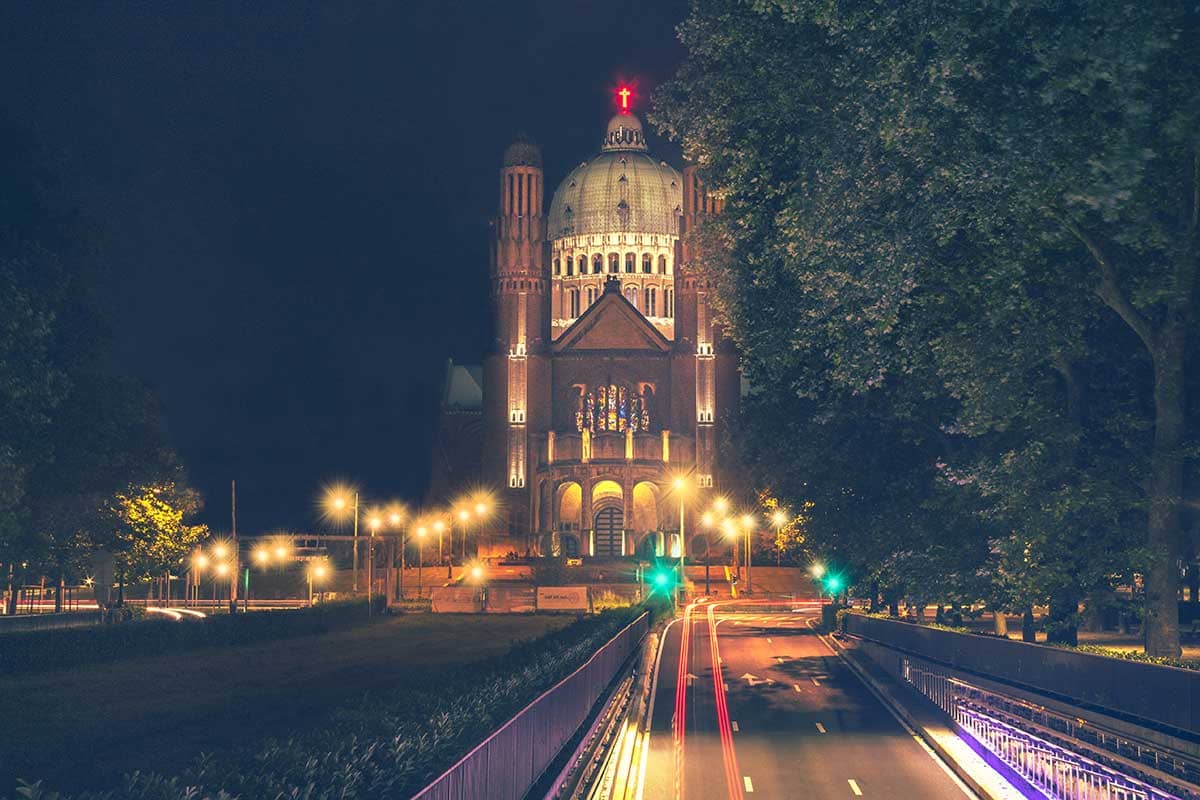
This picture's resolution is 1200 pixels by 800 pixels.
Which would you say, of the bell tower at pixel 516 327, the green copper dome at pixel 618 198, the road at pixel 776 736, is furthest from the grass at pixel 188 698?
the green copper dome at pixel 618 198

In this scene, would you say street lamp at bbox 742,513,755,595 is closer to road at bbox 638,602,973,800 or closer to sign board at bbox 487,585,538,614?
sign board at bbox 487,585,538,614

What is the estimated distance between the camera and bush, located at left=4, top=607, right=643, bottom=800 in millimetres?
11992

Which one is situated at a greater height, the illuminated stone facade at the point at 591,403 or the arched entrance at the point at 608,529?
the illuminated stone facade at the point at 591,403

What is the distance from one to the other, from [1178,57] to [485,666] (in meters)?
15.7

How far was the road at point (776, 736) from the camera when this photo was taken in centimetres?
2675

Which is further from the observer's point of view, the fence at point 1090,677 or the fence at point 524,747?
the fence at point 1090,677

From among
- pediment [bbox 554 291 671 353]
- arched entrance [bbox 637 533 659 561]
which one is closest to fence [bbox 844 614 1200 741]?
arched entrance [bbox 637 533 659 561]

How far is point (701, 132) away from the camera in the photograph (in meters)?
31.9

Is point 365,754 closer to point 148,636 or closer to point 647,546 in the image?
point 148,636

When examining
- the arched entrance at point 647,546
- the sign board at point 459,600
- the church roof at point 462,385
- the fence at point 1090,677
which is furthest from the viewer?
the church roof at point 462,385

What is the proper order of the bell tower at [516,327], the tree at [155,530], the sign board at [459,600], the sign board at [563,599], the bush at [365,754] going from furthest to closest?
the bell tower at [516,327] < the sign board at [563,599] < the sign board at [459,600] < the tree at [155,530] < the bush at [365,754]

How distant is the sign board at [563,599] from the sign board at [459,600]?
3742mm

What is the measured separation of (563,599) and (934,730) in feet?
184

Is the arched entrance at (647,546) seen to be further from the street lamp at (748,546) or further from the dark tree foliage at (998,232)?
the dark tree foliage at (998,232)
